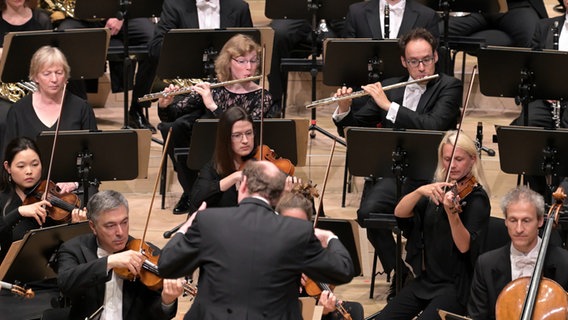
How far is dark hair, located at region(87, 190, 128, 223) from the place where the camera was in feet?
15.0

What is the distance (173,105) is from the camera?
6.27 m

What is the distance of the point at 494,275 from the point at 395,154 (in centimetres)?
77

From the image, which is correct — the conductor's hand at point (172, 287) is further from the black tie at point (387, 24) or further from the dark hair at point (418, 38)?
the black tie at point (387, 24)

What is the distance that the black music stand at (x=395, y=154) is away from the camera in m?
5.19

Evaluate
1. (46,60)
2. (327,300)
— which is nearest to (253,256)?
(327,300)

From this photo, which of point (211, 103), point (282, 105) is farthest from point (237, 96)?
Answer: point (282, 105)

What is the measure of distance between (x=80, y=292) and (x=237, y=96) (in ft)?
5.34

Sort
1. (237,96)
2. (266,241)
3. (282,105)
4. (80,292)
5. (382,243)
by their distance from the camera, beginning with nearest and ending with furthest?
(266,241)
(80,292)
(382,243)
(237,96)
(282,105)

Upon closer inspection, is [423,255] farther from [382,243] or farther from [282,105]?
[282,105]

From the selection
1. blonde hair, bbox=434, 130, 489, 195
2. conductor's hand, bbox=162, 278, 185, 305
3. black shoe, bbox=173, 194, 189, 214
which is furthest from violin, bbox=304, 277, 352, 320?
black shoe, bbox=173, 194, 189, 214

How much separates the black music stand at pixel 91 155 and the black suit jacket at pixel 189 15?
4.78ft

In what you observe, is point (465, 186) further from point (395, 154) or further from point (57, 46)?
point (57, 46)

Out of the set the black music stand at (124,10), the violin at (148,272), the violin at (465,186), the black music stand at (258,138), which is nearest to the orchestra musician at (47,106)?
the black music stand at (258,138)

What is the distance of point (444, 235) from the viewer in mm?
5023
